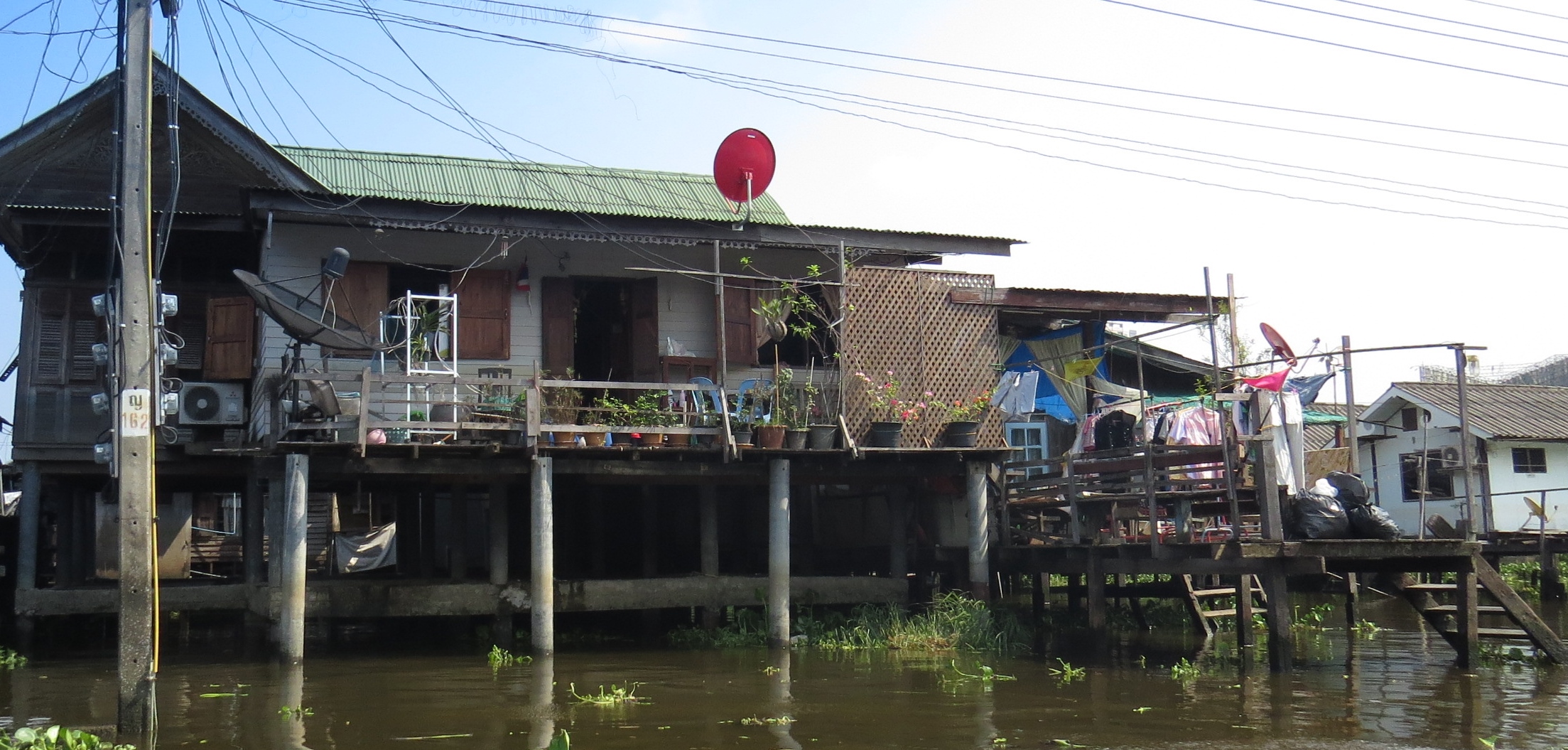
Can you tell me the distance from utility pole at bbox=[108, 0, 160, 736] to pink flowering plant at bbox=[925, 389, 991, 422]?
9.68 metres

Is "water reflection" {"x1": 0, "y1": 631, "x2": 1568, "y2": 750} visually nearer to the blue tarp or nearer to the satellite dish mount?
the blue tarp

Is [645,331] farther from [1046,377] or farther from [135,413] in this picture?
[135,413]

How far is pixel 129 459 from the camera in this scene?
364 inches

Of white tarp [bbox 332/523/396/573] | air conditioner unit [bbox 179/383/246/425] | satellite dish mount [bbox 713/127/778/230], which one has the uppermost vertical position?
satellite dish mount [bbox 713/127/778/230]

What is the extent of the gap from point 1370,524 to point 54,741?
12122 mm

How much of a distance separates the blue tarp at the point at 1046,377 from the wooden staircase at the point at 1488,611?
525 centimetres

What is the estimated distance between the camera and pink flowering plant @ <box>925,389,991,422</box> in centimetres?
1639

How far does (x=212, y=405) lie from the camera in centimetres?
1672

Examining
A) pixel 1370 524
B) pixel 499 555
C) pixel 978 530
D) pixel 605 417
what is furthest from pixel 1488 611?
pixel 499 555

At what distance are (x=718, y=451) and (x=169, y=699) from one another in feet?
20.7

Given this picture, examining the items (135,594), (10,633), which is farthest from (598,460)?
(10,633)

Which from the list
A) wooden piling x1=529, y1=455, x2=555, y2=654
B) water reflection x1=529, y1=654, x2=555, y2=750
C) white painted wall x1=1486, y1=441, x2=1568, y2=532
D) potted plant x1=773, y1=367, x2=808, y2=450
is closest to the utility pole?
water reflection x1=529, y1=654, x2=555, y2=750

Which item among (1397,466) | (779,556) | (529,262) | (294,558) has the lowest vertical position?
(779,556)

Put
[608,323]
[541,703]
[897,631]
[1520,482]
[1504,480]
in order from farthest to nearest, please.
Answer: [1520,482] < [1504,480] < [608,323] < [897,631] < [541,703]
